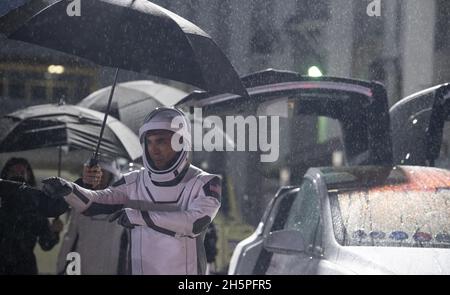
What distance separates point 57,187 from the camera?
5742 mm

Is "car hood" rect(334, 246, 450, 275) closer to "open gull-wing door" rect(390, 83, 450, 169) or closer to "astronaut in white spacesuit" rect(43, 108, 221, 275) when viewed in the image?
"astronaut in white spacesuit" rect(43, 108, 221, 275)

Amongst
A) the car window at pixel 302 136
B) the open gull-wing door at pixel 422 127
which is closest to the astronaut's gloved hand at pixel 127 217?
the car window at pixel 302 136

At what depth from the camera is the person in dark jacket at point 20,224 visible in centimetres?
673

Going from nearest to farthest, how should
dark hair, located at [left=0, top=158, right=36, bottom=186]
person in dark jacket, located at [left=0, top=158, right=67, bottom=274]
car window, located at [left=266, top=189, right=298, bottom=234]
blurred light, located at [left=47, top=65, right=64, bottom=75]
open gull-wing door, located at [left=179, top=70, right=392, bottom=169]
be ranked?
person in dark jacket, located at [left=0, top=158, right=67, bottom=274] → dark hair, located at [left=0, top=158, right=36, bottom=186] → open gull-wing door, located at [left=179, top=70, right=392, bottom=169] → car window, located at [left=266, top=189, right=298, bottom=234] → blurred light, located at [left=47, top=65, right=64, bottom=75]

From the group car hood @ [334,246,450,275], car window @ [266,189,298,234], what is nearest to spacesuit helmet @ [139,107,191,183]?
car hood @ [334,246,450,275]

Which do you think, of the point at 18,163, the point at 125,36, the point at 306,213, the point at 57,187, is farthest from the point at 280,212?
the point at 57,187

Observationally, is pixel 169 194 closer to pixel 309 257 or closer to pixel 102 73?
pixel 309 257

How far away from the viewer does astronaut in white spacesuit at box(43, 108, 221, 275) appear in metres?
5.80

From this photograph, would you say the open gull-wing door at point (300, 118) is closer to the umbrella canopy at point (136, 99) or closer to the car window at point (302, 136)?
the car window at point (302, 136)

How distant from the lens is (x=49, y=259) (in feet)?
25.8

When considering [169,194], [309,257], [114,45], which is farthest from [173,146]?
[309,257]

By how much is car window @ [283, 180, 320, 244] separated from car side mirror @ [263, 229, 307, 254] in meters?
0.32

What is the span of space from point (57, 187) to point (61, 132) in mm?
2386
